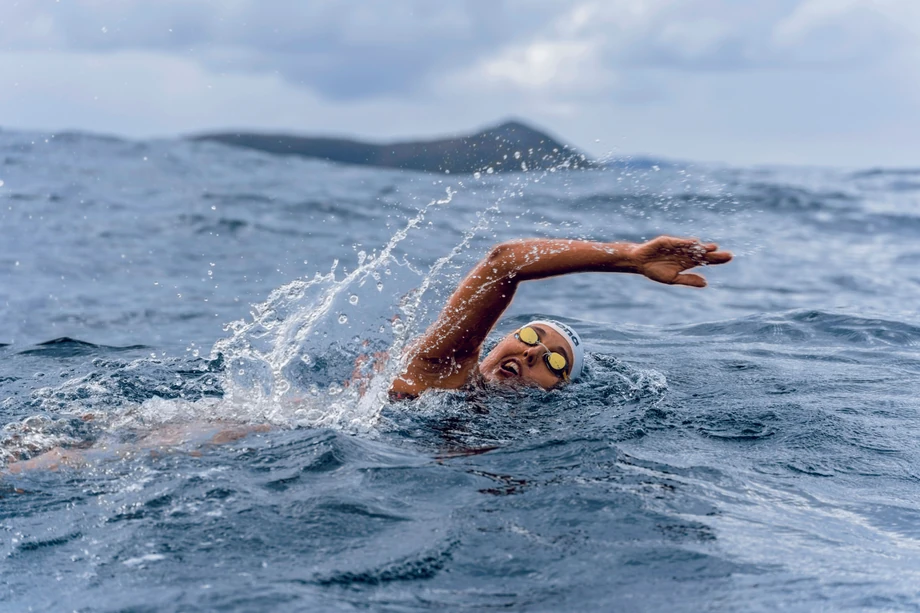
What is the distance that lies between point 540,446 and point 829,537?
1675 millimetres

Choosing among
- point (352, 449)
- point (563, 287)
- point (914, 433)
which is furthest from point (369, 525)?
point (563, 287)

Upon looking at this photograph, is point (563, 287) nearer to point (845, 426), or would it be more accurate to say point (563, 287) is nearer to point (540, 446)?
point (845, 426)

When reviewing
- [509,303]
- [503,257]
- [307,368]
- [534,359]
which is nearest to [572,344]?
[534,359]

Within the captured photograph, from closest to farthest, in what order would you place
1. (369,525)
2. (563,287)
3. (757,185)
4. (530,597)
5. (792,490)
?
(530,597) → (369,525) → (792,490) → (563,287) → (757,185)

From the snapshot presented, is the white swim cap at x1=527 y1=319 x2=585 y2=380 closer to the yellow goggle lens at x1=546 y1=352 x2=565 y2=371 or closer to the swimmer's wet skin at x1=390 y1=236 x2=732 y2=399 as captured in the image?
the swimmer's wet skin at x1=390 y1=236 x2=732 y2=399

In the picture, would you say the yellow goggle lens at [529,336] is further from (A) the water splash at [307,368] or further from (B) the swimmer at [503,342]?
(A) the water splash at [307,368]

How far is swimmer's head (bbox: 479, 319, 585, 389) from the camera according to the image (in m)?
6.59

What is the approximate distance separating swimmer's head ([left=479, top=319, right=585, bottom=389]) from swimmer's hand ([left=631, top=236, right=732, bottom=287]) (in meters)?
1.78

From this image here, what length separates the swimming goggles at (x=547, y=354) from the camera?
6.67 meters

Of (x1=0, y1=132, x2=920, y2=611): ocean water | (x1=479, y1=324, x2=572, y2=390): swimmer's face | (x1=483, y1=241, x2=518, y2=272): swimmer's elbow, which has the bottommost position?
(x1=0, y1=132, x2=920, y2=611): ocean water

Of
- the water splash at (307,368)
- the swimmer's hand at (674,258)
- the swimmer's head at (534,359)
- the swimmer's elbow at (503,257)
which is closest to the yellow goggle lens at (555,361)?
the swimmer's head at (534,359)

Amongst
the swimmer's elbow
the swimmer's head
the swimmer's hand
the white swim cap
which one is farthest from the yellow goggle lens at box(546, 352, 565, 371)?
the swimmer's hand

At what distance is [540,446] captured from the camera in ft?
18.3

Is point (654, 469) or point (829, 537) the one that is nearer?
point (829, 537)
